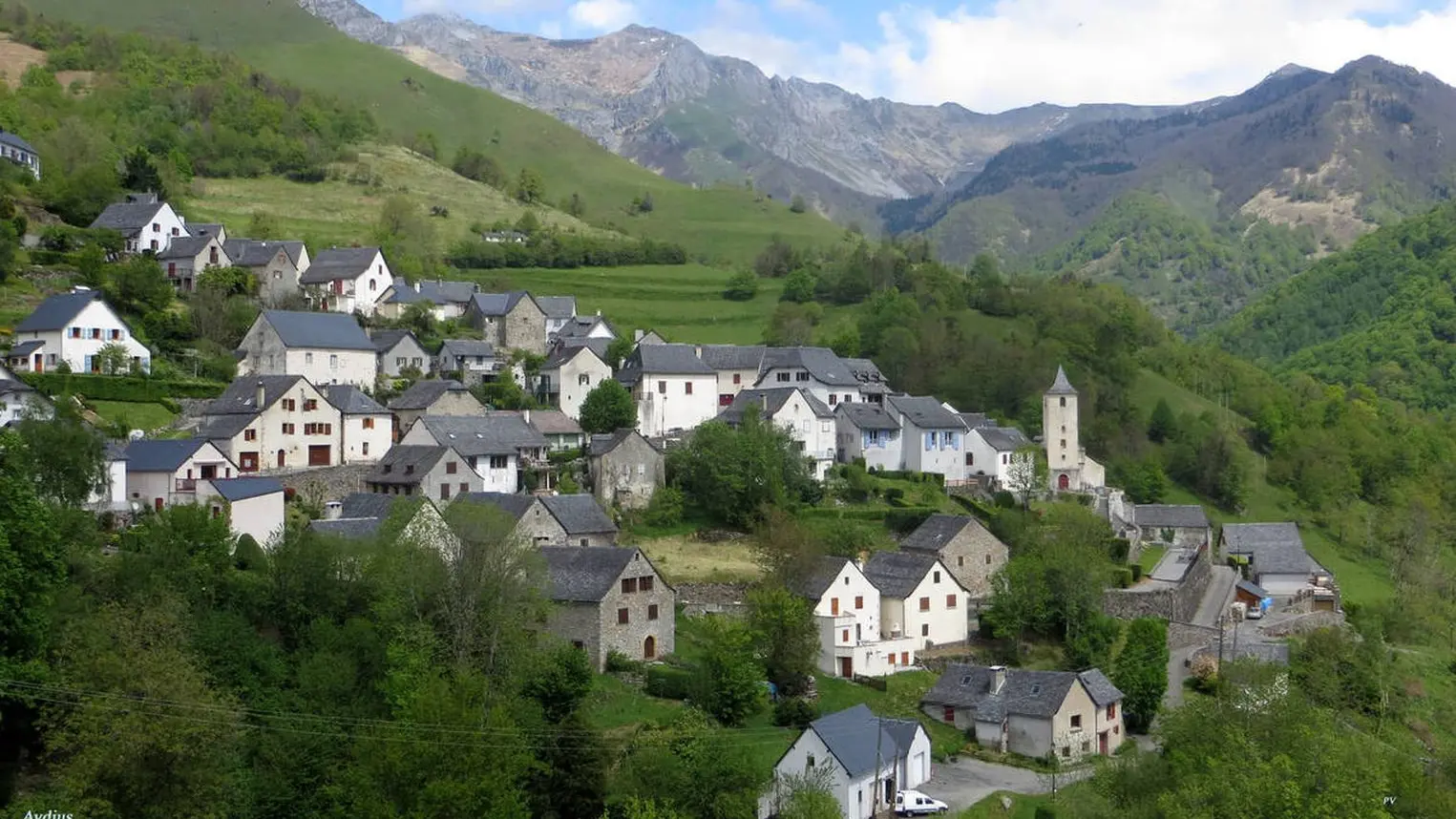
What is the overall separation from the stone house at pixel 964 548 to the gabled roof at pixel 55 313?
3651 cm

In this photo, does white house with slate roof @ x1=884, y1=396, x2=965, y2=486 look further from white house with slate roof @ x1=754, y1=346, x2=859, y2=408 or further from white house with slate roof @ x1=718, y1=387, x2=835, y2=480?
white house with slate roof @ x1=718, y1=387, x2=835, y2=480

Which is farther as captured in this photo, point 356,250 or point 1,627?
point 356,250

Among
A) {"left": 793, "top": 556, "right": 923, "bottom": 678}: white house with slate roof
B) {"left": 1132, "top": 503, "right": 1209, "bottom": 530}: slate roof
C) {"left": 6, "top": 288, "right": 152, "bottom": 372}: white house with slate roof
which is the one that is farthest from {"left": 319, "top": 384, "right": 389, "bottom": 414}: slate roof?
{"left": 1132, "top": 503, "right": 1209, "bottom": 530}: slate roof

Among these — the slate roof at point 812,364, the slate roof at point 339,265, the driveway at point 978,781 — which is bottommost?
the driveway at point 978,781

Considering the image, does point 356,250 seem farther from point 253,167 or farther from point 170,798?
point 170,798

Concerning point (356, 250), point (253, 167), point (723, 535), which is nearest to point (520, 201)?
point (253, 167)

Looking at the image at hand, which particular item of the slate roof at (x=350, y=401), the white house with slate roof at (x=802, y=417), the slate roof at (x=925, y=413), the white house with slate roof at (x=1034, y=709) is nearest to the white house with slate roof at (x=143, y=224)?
the slate roof at (x=350, y=401)

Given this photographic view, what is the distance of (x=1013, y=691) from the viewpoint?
4862 centimetres

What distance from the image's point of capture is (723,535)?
60.1 m

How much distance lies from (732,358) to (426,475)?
24.7 meters

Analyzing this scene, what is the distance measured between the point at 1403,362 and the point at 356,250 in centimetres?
10452

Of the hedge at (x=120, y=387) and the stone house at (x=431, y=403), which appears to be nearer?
the hedge at (x=120, y=387)

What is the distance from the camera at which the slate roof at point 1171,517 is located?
73.1 metres

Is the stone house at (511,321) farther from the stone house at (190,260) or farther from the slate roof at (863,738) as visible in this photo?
the slate roof at (863,738)
